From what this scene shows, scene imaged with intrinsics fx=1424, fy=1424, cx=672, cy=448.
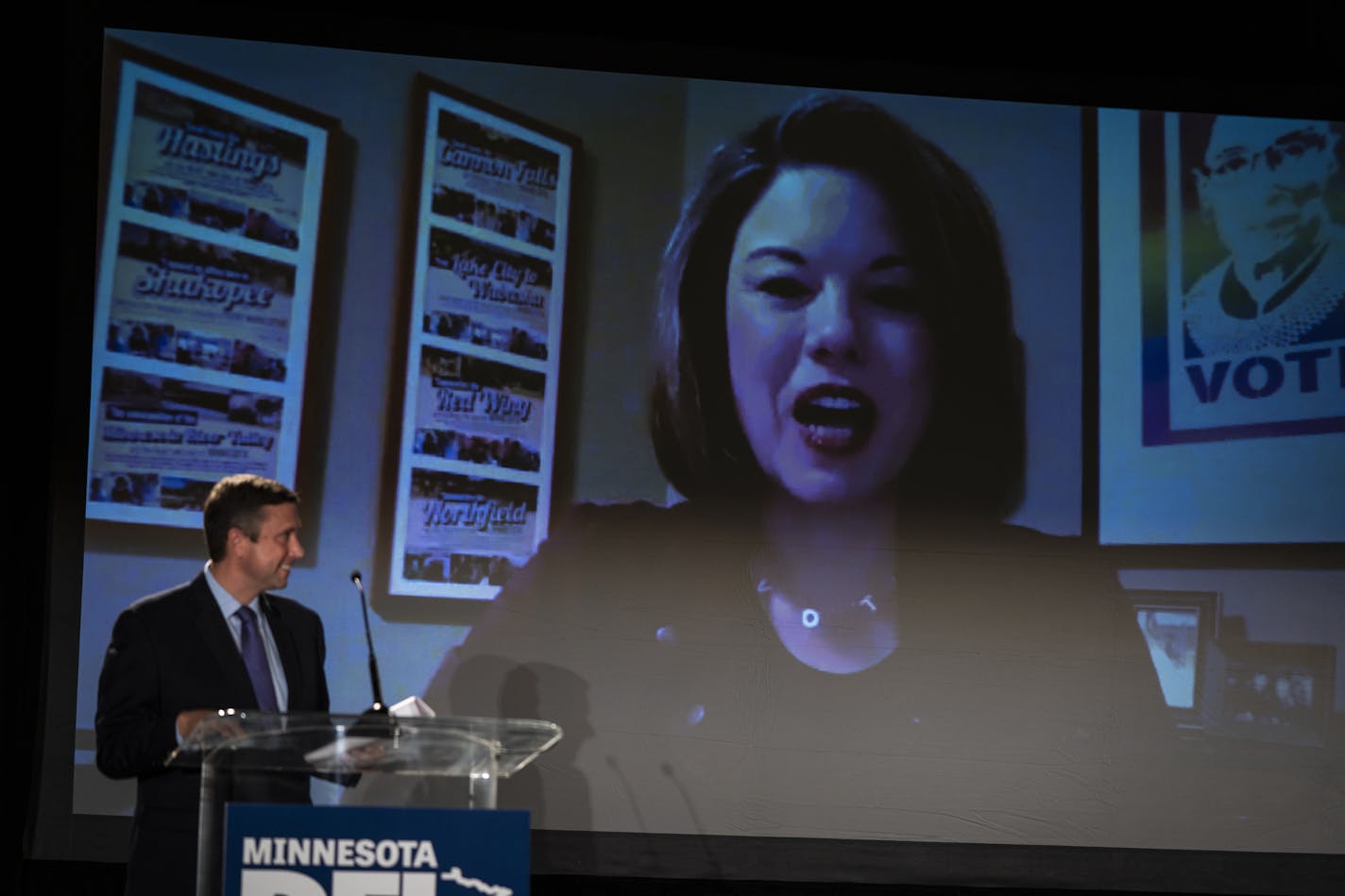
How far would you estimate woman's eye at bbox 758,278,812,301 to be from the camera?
4.43 metres

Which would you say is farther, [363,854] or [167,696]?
[167,696]

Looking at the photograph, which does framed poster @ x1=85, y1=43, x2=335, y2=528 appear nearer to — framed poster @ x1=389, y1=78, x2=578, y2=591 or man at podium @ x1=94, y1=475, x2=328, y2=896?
framed poster @ x1=389, y1=78, x2=578, y2=591

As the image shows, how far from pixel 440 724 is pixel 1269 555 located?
3305 millimetres

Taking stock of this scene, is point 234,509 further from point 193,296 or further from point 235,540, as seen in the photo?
point 193,296

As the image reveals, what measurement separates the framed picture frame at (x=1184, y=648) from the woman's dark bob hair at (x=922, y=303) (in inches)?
22.0

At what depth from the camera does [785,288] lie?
14.6 feet

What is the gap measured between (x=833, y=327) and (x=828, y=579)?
→ 785 millimetres

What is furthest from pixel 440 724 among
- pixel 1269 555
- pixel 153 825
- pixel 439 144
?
pixel 1269 555

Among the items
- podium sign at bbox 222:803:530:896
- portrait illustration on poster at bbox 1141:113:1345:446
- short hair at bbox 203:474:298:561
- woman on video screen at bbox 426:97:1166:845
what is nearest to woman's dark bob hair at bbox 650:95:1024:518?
woman on video screen at bbox 426:97:1166:845

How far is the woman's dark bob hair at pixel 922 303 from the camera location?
436cm

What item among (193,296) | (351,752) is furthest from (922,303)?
(351,752)

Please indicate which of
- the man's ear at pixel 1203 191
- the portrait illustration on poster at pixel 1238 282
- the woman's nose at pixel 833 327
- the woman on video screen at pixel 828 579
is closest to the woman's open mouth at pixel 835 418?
Answer: the woman on video screen at pixel 828 579

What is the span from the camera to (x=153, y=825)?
8.61ft

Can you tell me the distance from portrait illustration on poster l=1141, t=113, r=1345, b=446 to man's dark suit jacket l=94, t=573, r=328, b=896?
9.55 feet
